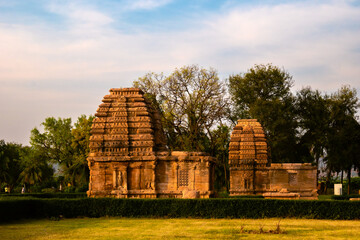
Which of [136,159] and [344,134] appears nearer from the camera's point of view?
[136,159]

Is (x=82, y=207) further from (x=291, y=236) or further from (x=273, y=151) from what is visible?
(x=273, y=151)

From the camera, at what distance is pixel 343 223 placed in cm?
1930

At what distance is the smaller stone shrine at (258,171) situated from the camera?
30.8 meters

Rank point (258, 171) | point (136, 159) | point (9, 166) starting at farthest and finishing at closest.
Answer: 1. point (9, 166)
2. point (258, 171)
3. point (136, 159)

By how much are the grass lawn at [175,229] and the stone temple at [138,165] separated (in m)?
4.76

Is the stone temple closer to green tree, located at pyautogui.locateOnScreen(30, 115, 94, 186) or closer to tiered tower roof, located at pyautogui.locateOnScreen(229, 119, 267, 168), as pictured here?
tiered tower roof, located at pyautogui.locateOnScreen(229, 119, 267, 168)

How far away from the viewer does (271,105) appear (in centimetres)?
4850

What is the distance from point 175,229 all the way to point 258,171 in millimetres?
15215

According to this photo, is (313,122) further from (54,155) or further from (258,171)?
(54,155)

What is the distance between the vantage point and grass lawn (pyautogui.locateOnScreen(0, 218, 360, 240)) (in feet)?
52.7

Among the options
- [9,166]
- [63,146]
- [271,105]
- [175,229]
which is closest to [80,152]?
[63,146]

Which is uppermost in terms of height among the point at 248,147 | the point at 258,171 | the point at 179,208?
the point at 248,147

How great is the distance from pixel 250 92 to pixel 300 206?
31848 millimetres

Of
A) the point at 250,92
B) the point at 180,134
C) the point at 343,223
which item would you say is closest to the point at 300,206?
the point at 343,223
